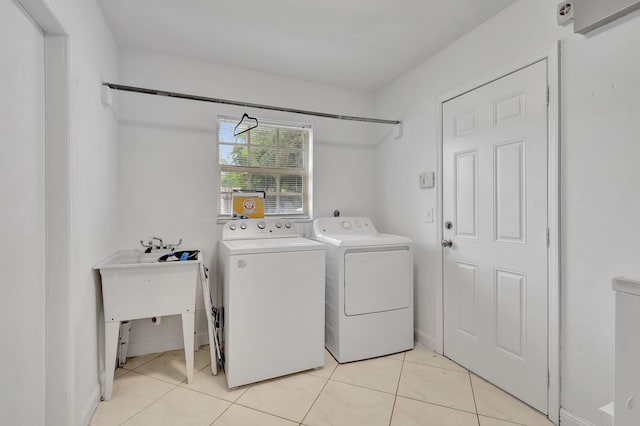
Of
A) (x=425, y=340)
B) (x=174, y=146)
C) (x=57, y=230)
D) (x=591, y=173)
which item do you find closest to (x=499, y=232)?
(x=591, y=173)

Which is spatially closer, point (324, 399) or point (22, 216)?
point (22, 216)

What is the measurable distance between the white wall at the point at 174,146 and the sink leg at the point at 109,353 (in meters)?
0.58

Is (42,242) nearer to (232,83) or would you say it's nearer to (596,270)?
(232,83)

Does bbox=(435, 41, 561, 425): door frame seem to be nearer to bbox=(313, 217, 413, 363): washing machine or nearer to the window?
bbox=(313, 217, 413, 363): washing machine

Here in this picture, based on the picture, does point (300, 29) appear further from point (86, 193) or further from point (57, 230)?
point (57, 230)

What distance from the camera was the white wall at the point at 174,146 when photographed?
7.75 ft

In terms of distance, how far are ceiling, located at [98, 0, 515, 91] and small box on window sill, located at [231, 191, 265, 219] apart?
1.15 metres

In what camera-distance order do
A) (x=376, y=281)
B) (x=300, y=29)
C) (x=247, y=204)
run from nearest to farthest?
(x=300, y=29) → (x=376, y=281) → (x=247, y=204)

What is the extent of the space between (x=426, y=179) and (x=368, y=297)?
3.63 feet

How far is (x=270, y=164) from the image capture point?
2916mm

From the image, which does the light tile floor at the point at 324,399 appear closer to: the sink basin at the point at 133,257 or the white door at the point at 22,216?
the white door at the point at 22,216

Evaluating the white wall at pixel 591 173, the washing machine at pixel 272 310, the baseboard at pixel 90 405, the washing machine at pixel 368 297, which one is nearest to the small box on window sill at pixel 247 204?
the washing machine at pixel 272 310

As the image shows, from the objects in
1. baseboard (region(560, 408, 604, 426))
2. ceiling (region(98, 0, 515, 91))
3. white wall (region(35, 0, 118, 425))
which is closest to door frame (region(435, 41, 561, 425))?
baseboard (region(560, 408, 604, 426))

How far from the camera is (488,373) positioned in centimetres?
200
